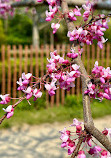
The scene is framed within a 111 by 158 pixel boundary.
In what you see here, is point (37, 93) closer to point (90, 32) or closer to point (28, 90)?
point (28, 90)

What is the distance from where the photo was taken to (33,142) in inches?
182

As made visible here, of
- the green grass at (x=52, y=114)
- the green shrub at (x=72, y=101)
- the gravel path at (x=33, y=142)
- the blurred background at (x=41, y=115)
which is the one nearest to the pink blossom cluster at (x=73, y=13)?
the blurred background at (x=41, y=115)

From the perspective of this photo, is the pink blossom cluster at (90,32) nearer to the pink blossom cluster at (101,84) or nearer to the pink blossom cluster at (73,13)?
the pink blossom cluster at (73,13)

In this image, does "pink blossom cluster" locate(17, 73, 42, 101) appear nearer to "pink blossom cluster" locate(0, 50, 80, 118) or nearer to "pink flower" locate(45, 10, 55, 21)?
"pink blossom cluster" locate(0, 50, 80, 118)

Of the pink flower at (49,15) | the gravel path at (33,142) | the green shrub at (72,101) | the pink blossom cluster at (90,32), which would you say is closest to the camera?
the pink blossom cluster at (90,32)

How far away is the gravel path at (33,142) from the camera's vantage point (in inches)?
157

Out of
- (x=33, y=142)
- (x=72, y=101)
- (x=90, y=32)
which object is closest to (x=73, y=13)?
(x=90, y=32)

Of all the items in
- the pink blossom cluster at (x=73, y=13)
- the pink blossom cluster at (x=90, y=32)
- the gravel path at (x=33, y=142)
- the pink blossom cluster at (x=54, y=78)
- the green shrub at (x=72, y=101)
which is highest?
the pink blossom cluster at (x=73, y=13)

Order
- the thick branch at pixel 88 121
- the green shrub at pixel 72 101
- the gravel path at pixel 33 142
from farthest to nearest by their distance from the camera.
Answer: the green shrub at pixel 72 101, the gravel path at pixel 33 142, the thick branch at pixel 88 121

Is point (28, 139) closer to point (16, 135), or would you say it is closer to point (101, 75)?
point (16, 135)

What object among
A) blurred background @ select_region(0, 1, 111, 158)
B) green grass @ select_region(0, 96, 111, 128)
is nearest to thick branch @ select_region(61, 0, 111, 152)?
blurred background @ select_region(0, 1, 111, 158)

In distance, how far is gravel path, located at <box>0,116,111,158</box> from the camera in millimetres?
3986

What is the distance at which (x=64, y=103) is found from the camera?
7305 mm

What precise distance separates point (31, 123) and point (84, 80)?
186 inches
